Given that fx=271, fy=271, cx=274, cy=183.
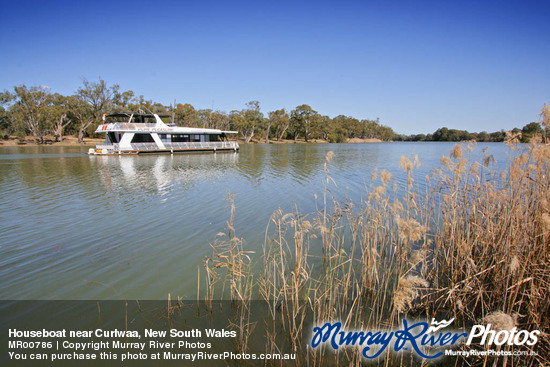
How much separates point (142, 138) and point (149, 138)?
2.48 ft

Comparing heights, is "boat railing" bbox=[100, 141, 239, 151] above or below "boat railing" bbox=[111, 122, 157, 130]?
below

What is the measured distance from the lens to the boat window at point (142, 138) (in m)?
31.4

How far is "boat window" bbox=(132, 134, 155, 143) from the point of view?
103 ft

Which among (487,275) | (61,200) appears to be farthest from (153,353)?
(61,200)

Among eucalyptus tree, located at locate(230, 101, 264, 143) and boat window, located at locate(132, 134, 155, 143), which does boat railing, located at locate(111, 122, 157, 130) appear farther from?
eucalyptus tree, located at locate(230, 101, 264, 143)

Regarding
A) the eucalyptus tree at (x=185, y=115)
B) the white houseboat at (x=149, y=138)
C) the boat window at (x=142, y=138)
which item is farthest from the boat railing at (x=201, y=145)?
the eucalyptus tree at (x=185, y=115)

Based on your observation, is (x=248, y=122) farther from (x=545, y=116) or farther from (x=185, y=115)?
(x=545, y=116)

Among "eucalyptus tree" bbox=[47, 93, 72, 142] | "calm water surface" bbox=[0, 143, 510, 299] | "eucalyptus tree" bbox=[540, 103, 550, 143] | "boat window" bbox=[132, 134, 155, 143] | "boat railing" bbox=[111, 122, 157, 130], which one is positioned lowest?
"calm water surface" bbox=[0, 143, 510, 299]

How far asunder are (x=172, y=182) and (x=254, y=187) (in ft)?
15.0

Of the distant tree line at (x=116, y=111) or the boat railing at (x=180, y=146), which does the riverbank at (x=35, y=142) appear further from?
the boat railing at (x=180, y=146)

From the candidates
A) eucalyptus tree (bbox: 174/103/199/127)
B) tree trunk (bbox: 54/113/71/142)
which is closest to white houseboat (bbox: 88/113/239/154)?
tree trunk (bbox: 54/113/71/142)

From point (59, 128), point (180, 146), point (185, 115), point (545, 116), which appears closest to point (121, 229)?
point (545, 116)

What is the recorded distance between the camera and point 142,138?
1258 inches

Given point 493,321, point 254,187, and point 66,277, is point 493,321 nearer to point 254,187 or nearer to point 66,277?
point 66,277
